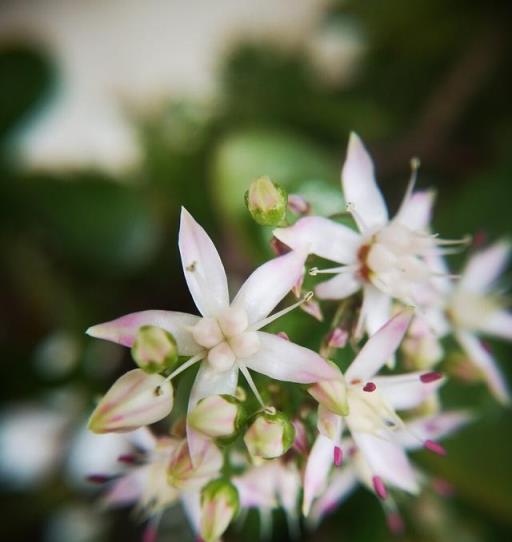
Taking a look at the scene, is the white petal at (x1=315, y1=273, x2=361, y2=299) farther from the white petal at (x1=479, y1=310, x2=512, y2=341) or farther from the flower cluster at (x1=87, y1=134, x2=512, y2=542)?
the white petal at (x1=479, y1=310, x2=512, y2=341)

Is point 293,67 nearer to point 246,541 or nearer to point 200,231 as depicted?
point 246,541

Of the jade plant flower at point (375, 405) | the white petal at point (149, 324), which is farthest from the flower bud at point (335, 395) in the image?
the white petal at point (149, 324)

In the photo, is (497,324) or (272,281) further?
(497,324)

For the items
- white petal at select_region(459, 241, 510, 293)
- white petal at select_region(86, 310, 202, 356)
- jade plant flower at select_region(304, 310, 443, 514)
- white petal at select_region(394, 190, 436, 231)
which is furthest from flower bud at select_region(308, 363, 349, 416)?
white petal at select_region(459, 241, 510, 293)

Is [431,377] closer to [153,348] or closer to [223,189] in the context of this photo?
[153,348]

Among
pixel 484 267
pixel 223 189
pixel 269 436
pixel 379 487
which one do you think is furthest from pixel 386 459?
pixel 223 189

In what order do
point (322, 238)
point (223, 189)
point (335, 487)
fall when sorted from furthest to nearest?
point (223, 189), point (335, 487), point (322, 238)

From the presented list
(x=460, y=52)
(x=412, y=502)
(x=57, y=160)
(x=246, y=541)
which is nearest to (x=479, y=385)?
(x=412, y=502)

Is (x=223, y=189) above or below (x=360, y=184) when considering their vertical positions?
above
